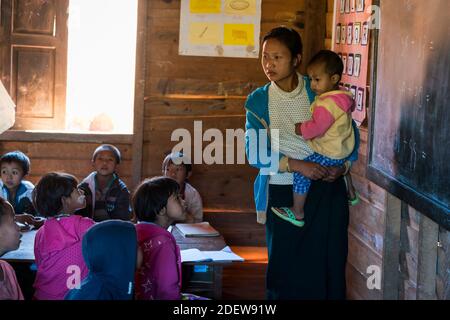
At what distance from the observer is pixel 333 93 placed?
10.8ft

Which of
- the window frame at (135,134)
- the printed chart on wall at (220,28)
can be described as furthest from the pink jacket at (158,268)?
the printed chart on wall at (220,28)

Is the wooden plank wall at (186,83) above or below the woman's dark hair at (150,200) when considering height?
above

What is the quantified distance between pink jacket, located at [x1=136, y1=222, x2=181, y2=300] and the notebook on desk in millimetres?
780

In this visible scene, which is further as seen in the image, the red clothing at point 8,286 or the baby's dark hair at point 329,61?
the baby's dark hair at point 329,61

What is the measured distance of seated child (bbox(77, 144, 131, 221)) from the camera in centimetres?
505

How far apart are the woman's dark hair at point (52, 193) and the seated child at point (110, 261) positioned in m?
0.87

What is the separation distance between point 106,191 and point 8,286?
2195mm

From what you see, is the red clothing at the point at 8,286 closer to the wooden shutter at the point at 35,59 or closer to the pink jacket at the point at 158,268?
the pink jacket at the point at 158,268

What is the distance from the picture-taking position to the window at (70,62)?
18.7 ft

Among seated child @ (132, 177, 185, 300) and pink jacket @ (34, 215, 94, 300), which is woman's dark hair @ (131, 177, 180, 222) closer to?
seated child @ (132, 177, 185, 300)

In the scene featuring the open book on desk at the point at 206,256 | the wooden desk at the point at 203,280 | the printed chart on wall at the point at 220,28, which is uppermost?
the printed chart on wall at the point at 220,28

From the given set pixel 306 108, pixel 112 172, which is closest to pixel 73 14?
pixel 112 172

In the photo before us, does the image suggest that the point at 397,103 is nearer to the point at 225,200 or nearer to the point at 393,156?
the point at 393,156

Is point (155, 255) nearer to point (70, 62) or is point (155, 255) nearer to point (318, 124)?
point (318, 124)
